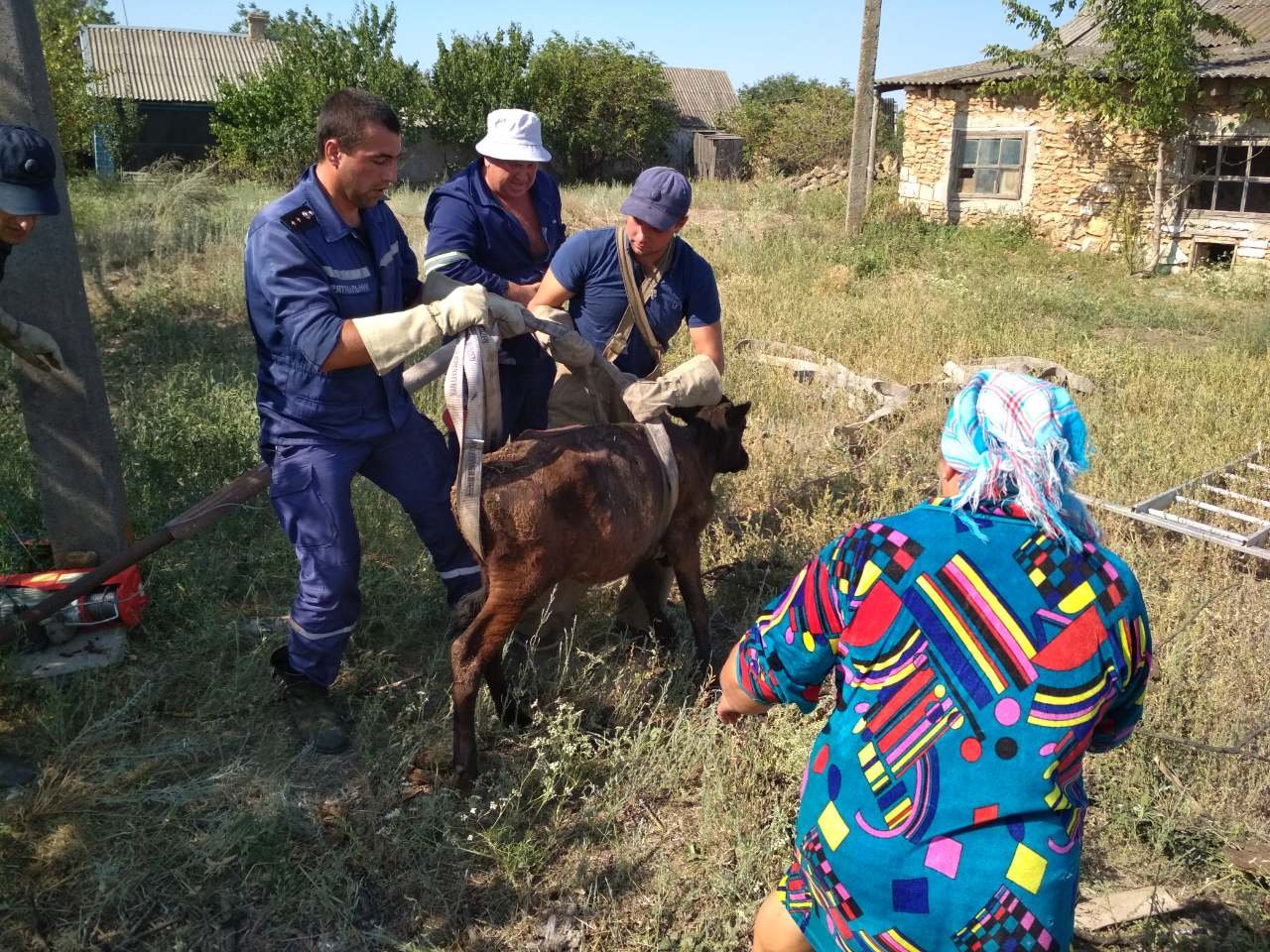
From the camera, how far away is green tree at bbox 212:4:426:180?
25.2 meters

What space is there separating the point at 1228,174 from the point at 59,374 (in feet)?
54.3

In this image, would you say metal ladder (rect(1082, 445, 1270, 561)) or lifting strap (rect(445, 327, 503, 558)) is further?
metal ladder (rect(1082, 445, 1270, 561))

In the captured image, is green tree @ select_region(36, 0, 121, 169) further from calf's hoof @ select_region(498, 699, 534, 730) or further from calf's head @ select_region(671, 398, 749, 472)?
calf's hoof @ select_region(498, 699, 534, 730)

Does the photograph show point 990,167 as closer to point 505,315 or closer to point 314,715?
point 505,315

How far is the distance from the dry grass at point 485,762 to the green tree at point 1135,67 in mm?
8991

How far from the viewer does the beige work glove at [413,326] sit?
2.91m

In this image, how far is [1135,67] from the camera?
13.6 meters

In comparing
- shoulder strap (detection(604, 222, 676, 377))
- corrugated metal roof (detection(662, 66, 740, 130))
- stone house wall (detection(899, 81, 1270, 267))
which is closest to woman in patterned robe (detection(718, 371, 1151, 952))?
shoulder strap (detection(604, 222, 676, 377))

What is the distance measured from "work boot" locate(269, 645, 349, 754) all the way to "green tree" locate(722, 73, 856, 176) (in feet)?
75.1

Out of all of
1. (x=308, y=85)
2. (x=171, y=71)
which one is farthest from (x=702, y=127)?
(x=171, y=71)

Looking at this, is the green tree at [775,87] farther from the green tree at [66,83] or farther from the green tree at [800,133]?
the green tree at [66,83]

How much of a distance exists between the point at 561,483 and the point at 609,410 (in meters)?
0.81

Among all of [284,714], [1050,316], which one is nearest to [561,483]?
[284,714]

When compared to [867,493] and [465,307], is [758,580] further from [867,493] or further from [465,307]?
[465,307]
